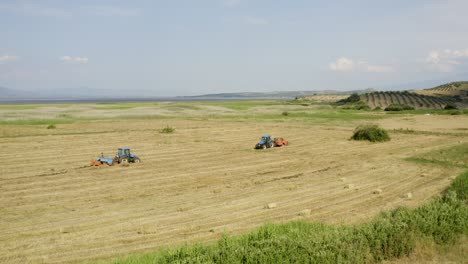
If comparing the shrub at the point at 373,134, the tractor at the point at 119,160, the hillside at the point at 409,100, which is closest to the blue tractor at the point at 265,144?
the shrub at the point at 373,134

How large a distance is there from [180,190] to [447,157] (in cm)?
1932

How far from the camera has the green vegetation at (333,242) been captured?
28.8 ft

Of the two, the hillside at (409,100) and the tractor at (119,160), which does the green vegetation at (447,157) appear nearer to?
the tractor at (119,160)

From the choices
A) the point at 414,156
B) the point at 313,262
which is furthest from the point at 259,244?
the point at 414,156

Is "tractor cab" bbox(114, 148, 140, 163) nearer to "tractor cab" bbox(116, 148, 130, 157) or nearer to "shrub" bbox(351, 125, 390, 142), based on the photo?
"tractor cab" bbox(116, 148, 130, 157)

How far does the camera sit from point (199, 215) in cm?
1503

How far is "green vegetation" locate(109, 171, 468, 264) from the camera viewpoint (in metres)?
8.77

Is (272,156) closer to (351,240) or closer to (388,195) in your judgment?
(388,195)

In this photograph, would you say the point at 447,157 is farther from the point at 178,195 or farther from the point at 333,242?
the point at 333,242

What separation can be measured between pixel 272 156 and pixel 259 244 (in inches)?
806

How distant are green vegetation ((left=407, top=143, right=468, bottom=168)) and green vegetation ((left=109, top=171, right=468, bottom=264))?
15.0m

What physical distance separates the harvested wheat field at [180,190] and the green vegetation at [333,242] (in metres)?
2.76

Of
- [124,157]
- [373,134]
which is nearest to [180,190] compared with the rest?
[124,157]

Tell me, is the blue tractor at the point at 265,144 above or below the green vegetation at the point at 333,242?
below
